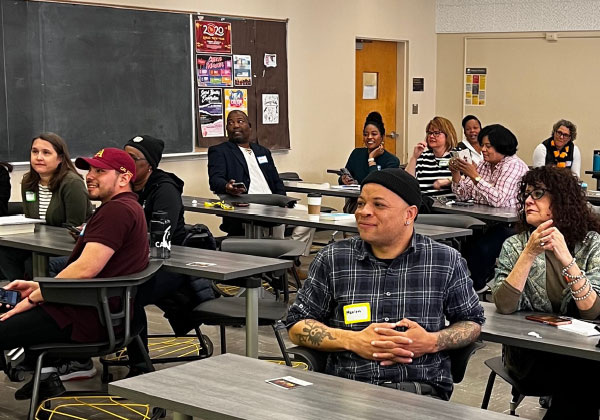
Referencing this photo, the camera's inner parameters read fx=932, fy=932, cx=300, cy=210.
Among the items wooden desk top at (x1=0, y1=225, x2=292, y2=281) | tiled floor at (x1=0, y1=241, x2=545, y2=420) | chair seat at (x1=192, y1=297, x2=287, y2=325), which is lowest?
tiled floor at (x1=0, y1=241, x2=545, y2=420)

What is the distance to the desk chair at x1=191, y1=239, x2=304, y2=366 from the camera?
4312 mm

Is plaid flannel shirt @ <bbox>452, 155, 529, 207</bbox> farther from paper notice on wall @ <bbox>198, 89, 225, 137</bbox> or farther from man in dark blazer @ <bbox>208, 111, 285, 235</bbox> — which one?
paper notice on wall @ <bbox>198, 89, 225, 137</bbox>

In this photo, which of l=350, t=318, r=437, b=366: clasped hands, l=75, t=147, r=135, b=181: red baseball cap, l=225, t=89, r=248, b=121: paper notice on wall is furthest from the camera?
l=225, t=89, r=248, b=121: paper notice on wall

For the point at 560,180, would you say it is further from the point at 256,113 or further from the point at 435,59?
the point at 435,59

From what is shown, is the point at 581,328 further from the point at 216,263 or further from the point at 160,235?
the point at 160,235

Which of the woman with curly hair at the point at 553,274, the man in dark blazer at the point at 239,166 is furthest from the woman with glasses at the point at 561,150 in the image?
the woman with curly hair at the point at 553,274

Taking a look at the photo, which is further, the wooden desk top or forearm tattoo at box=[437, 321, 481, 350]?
the wooden desk top

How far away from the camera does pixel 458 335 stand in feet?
9.61

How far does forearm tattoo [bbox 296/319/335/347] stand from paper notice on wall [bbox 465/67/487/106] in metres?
9.00

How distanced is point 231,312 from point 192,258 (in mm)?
326

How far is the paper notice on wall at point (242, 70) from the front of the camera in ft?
29.8

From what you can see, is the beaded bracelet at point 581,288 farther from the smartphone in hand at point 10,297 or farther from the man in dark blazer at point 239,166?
the man in dark blazer at point 239,166

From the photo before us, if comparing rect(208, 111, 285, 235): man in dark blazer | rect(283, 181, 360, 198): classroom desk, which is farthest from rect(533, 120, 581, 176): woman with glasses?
rect(208, 111, 285, 235): man in dark blazer

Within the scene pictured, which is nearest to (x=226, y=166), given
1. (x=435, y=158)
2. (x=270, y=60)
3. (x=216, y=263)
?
(x=435, y=158)
